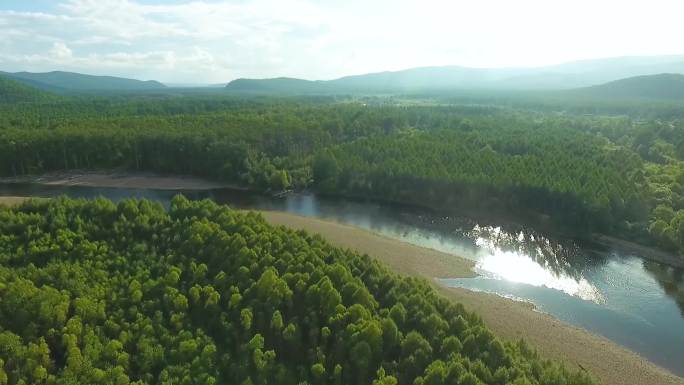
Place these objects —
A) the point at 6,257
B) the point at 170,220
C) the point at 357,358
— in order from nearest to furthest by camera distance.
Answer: the point at 357,358
the point at 6,257
the point at 170,220

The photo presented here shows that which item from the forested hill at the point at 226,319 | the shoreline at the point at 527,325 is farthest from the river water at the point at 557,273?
the forested hill at the point at 226,319

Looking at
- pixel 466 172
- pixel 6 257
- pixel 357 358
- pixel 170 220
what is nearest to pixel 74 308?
pixel 6 257

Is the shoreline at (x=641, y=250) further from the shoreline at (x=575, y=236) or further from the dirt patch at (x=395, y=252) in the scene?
the dirt patch at (x=395, y=252)

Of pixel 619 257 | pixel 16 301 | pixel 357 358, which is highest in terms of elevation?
pixel 16 301

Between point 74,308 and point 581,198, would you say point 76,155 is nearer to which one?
point 74,308

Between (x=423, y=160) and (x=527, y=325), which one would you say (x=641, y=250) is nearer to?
(x=527, y=325)
